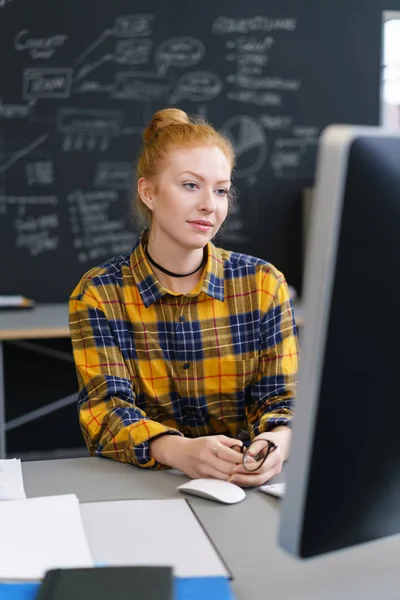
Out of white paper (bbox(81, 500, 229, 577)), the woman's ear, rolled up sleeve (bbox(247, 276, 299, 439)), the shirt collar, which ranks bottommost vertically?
white paper (bbox(81, 500, 229, 577))

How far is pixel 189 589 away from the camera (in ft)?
2.63

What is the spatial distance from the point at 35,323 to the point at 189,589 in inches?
94.9

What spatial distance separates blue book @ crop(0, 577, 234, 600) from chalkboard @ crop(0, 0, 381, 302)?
2929 mm

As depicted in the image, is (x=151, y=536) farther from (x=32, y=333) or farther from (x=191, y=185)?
(x=32, y=333)

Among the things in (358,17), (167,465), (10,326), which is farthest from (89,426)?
(358,17)

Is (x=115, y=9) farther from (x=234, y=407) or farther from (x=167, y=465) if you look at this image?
(x=167, y=465)

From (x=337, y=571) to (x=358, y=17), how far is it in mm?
3695

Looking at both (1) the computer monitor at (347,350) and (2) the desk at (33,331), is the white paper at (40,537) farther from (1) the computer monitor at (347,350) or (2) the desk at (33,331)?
(2) the desk at (33,331)

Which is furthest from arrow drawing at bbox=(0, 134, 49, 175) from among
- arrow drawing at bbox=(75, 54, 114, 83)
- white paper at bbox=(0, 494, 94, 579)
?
white paper at bbox=(0, 494, 94, 579)

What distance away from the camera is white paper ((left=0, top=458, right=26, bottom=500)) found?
1146 millimetres

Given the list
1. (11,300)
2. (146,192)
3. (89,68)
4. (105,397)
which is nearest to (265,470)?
(105,397)

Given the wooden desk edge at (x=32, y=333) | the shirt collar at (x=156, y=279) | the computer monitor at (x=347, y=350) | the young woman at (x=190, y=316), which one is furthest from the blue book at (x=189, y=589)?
the wooden desk edge at (x=32, y=333)

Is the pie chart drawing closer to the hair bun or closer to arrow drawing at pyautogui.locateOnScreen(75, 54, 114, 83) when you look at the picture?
arrow drawing at pyautogui.locateOnScreen(75, 54, 114, 83)

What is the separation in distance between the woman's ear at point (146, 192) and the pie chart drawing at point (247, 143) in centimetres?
220
